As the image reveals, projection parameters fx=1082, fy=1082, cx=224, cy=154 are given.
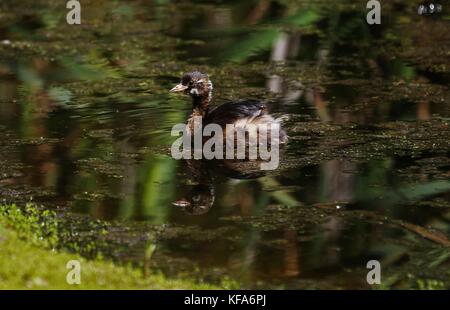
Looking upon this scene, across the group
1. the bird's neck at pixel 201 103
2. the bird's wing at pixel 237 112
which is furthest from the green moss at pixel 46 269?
the bird's neck at pixel 201 103

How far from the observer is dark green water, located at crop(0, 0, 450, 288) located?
291 inches

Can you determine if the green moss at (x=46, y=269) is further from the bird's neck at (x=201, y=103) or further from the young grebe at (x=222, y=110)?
the bird's neck at (x=201, y=103)

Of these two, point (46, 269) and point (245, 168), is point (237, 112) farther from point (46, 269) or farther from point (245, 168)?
point (46, 269)

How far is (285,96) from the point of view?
11641mm

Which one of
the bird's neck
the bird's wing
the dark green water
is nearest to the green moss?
the dark green water

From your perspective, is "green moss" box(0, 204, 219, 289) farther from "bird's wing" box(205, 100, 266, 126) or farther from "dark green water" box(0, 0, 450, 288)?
"bird's wing" box(205, 100, 266, 126)

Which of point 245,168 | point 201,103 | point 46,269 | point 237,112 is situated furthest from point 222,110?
point 46,269

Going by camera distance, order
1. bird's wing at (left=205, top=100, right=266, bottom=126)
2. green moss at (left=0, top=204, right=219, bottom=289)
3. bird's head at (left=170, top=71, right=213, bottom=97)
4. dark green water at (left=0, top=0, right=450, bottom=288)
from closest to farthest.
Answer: green moss at (left=0, top=204, right=219, bottom=289)
dark green water at (left=0, top=0, right=450, bottom=288)
bird's wing at (left=205, top=100, right=266, bottom=126)
bird's head at (left=170, top=71, right=213, bottom=97)

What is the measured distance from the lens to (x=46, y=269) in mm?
7035

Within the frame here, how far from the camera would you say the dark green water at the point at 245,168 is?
738cm

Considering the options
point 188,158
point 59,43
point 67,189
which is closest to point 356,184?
point 188,158

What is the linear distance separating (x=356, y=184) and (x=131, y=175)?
187 cm

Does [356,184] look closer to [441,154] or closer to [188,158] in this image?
[441,154]

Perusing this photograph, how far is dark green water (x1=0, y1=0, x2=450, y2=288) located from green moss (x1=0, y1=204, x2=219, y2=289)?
158mm
